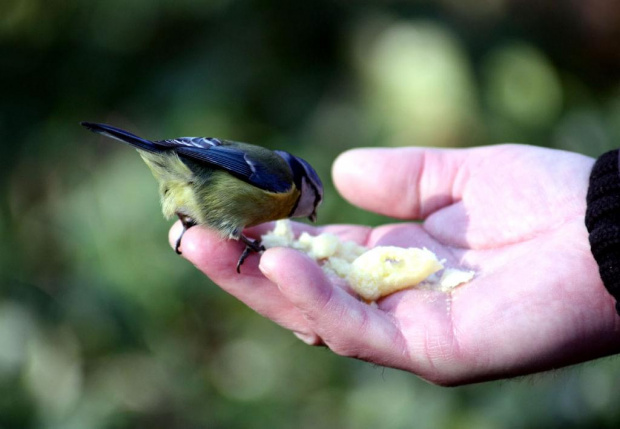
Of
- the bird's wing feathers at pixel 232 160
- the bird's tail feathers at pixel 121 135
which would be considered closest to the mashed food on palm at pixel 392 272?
the bird's wing feathers at pixel 232 160

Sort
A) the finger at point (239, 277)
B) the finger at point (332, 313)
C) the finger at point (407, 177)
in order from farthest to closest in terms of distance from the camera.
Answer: the finger at point (407, 177) < the finger at point (239, 277) < the finger at point (332, 313)

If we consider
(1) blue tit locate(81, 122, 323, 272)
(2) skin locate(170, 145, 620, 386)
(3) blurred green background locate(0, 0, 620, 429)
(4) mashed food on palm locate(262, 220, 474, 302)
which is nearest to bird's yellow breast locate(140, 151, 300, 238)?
(1) blue tit locate(81, 122, 323, 272)

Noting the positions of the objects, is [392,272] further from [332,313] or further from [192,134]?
[192,134]

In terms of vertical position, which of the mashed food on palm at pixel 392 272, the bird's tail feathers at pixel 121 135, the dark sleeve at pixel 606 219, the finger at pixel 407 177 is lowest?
the mashed food on palm at pixel 392 272

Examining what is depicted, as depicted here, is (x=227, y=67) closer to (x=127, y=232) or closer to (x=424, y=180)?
(x=127, y=232)

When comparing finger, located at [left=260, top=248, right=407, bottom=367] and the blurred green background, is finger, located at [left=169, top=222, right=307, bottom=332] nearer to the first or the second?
finger, located at [left=260, top=248, right=407, bottom=367]

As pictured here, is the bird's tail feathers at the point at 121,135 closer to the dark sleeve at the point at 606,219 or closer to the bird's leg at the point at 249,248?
the bird's leg at the point at 249,248

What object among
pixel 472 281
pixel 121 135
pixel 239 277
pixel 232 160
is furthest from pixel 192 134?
pixel 472 281
